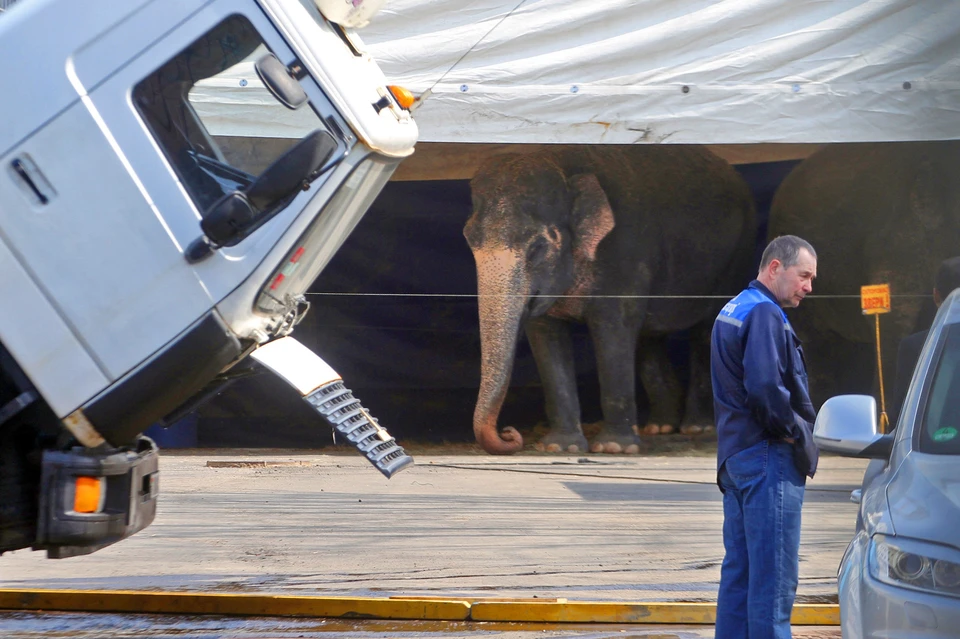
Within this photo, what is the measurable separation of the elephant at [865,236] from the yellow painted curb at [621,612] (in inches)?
203

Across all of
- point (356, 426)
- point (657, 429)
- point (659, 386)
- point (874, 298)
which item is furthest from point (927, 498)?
point (659, 386)

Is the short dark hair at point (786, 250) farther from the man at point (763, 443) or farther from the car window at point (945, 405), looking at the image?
the car window at point (945, 405)

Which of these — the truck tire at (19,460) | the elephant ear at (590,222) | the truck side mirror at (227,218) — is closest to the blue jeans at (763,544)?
the truck side mirror at (227,218)

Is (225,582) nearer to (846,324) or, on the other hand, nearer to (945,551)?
(945,551)

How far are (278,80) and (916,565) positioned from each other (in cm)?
251

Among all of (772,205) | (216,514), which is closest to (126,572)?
(216,514)

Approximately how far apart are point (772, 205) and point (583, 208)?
85.3 inches

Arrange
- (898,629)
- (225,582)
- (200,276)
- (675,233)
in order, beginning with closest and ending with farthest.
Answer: (898,629) < (200,276) < (225,582) < (675,233)

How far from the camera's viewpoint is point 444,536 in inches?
238

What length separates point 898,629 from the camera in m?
2.54

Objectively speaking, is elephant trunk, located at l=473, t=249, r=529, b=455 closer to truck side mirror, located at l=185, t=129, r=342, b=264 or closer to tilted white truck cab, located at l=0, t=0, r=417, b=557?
tilted white truck cab, located at l=0, t=0, r=417, b=557

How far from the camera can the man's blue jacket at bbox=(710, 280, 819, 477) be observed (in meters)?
3.44

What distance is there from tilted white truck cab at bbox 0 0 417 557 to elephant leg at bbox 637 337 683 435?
23.3 feet

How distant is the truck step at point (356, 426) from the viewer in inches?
157
